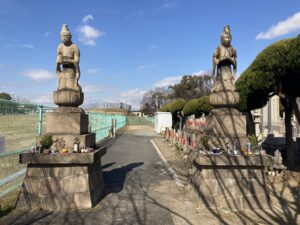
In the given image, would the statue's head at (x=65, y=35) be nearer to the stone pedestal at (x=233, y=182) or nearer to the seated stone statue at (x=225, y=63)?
the seated stone statue at (x=225, y=63)

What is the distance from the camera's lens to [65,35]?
22.0 feet

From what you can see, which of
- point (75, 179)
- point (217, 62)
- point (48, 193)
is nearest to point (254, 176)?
point (217, 62)

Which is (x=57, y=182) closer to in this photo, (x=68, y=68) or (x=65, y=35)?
(x=68, y=68)

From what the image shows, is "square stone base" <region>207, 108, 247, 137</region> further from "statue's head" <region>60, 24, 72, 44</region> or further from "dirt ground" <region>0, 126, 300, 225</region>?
"statue's head" <region>60, 24, 72, 44</region>

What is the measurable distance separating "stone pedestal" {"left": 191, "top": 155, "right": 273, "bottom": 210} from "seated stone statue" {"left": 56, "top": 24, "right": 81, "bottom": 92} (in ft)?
10.3

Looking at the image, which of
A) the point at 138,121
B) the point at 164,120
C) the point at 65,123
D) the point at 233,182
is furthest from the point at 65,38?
the point at 138,121

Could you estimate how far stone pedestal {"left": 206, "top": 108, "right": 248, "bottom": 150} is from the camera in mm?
6898

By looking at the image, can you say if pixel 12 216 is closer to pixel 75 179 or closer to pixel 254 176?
Result: pixel 75 179

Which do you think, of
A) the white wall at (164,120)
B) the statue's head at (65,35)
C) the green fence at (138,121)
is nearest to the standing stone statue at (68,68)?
the statue's head at (65,35)

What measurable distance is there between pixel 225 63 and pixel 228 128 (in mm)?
1587

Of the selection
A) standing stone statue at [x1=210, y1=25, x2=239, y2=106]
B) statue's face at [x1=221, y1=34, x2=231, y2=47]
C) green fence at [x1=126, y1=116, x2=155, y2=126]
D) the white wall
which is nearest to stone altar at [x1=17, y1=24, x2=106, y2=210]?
standing stone statue at [x1=210, y1=25, x2=239, y2=106]

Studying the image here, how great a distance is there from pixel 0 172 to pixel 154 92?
75663 mm

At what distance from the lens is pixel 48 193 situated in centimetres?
579

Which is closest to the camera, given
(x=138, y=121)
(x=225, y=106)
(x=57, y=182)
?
(x=57, y=182)
